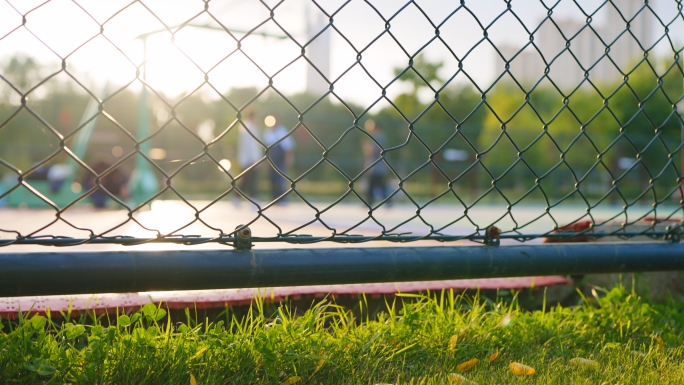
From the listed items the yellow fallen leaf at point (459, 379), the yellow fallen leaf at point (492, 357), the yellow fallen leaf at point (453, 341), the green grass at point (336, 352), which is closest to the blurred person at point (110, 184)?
the green grass at point (336, 352)

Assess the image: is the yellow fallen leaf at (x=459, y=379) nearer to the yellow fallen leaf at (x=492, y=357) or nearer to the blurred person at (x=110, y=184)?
the yellow fallen leaf at (x=492, y=357)

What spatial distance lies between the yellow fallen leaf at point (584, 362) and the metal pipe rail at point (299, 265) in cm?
26

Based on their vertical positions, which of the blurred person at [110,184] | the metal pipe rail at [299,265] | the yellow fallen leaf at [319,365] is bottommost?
the yellow fallen leaf at [319,365]

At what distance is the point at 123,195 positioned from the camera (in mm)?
10141

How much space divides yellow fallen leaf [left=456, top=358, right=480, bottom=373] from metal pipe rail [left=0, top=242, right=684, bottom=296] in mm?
230

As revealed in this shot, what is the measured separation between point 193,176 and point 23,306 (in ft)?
73.8

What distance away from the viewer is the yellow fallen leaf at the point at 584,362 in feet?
5.15

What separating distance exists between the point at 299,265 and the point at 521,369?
2.16 feet

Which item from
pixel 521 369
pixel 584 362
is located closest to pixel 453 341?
pixel 521 369

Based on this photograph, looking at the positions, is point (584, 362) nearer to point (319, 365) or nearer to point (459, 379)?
point (459, 379)

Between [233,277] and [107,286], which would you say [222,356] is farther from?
[107,286]

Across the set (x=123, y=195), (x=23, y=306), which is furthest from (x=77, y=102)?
(x=23, y=306)

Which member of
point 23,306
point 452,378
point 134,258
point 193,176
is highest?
point 193,176

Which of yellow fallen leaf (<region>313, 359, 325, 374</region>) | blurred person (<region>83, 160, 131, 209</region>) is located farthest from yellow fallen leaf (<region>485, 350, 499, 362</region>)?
blurred person (<region>83, 160, 131, 209</region>)
